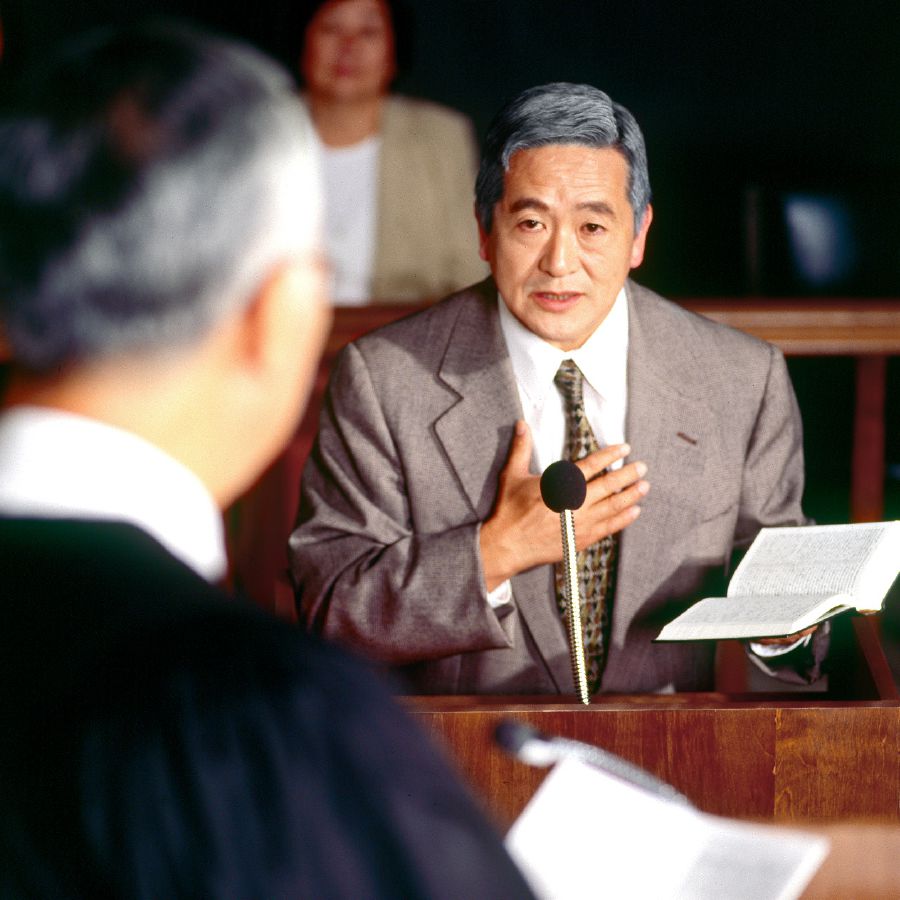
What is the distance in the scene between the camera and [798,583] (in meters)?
1.32

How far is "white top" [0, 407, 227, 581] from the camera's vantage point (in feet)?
1.83

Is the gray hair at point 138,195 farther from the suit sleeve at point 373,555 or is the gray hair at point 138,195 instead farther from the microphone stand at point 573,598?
the suit sleeve at point 373,555

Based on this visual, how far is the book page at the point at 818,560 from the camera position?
130 centimetres

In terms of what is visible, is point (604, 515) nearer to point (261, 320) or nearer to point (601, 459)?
point (601, 459)

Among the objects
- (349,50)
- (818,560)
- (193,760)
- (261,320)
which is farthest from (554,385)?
(349,50)

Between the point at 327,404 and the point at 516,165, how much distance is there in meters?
0.38

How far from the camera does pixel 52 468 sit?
1.83ft

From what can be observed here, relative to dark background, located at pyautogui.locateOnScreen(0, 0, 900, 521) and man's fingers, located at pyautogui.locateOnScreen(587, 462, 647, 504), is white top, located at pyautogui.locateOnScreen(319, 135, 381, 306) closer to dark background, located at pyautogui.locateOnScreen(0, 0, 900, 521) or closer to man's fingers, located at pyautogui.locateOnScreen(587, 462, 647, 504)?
dark background, located at pyautogui.locateOnScreen(0, 0, 900, 521)

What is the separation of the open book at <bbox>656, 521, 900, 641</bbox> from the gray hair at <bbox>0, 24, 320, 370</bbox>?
750 mm

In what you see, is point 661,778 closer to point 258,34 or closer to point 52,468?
point 52,468

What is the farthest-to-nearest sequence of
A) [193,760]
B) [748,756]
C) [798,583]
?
[798,583]
[748,756]
[193,760]

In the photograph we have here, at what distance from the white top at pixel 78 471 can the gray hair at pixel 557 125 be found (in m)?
1.02

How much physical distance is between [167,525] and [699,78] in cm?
386

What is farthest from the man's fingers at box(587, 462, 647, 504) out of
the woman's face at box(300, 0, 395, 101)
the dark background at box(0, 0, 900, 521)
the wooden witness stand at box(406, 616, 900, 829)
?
the dark background at box(0, 0, 900, 521)
